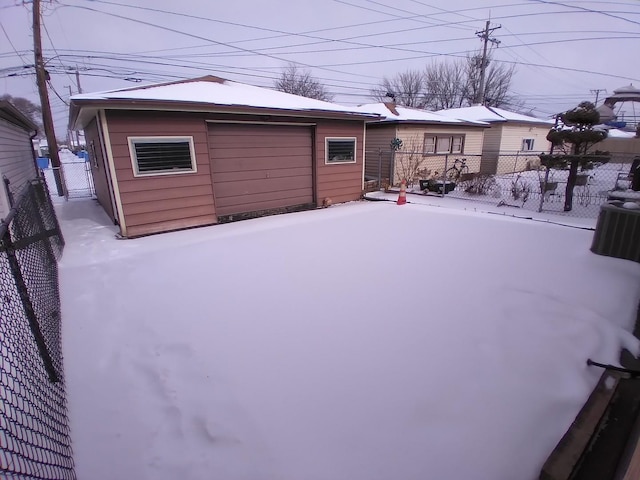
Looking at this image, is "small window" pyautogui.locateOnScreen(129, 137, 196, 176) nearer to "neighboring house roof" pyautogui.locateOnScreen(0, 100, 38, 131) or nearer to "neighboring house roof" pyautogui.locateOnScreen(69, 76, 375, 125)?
"neighboring house roof" pyautogui.locateOnScreen(69, 76, 375, 125)

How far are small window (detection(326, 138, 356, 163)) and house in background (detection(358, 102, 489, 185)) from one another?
2.51 metres

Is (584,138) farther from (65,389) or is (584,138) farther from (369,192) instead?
(65,389)

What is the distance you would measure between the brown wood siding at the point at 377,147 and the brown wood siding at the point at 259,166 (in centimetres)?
481

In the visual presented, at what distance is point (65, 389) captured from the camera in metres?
2.44

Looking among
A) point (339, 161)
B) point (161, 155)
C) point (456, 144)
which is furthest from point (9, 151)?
point (456, 144)

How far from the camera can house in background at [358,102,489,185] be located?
511 inches

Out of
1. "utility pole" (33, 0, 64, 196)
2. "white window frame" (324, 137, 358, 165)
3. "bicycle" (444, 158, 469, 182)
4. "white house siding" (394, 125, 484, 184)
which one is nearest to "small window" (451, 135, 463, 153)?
"white house siding" (394, 125, 484, 184)

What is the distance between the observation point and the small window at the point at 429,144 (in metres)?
14.1

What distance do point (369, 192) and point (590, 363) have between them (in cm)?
928

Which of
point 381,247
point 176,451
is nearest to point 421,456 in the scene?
point 176,451

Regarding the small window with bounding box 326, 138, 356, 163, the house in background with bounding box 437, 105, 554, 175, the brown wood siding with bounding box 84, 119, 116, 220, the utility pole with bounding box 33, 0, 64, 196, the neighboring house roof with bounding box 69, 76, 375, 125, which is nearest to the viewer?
the neighboring house roof with bounding box 69, 76, 375, 125

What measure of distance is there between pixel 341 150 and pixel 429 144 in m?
6.54

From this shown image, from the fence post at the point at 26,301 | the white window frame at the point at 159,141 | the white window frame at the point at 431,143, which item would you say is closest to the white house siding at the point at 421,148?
the white window frame at the point at 431,143

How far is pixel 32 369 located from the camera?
2523 millimetres
